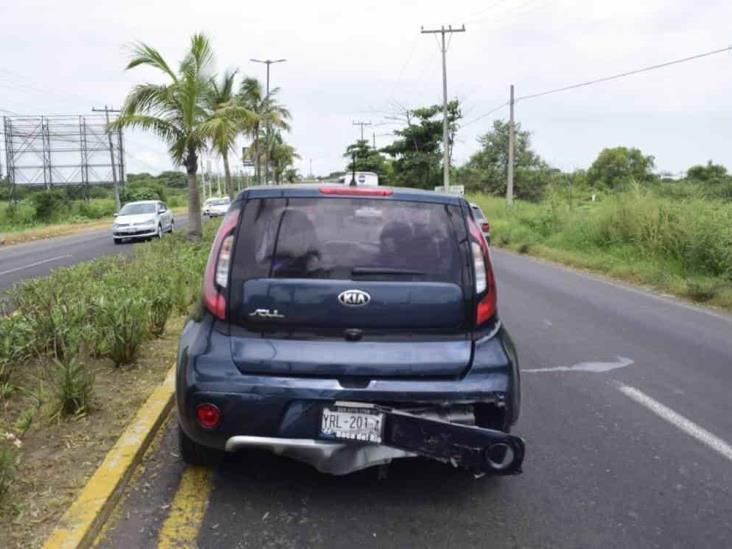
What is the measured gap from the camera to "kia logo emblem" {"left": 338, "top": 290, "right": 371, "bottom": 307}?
348cm

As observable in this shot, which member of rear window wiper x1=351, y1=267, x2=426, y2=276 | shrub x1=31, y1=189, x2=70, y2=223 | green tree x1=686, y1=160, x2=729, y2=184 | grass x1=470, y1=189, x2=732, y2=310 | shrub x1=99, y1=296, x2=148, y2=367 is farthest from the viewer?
green tree x1=686, y1=160, x2=729, y2=184

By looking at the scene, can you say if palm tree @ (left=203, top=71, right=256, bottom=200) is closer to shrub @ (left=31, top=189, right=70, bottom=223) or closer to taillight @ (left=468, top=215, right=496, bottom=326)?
taillight @ (left=468, top=215, right=496, bottom=326)

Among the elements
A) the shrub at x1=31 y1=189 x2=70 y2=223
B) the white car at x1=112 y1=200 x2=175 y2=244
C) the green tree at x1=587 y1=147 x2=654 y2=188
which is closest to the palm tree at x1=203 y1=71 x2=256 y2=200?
the white car at x1=112 y1=200 x2=175 y2=244

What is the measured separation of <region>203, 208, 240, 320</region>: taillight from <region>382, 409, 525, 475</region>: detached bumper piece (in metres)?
0.99

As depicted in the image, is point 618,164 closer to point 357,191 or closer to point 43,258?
point 43,258

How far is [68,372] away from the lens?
4523mm

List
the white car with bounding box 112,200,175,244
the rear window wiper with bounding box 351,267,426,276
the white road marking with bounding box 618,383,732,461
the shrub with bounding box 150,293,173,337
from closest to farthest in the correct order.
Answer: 1. the rear window wiper with bounding box 351,267,426,276
2. the white road marking with bounding box 618,383,732,461
3. the shrub with bounding box 150,293,173,337
4. the white car with bounding box 112,200,175,244

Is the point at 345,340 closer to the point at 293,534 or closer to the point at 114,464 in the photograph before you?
the point at 293,534

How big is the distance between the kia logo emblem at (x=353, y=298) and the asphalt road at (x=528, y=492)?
1.05 m

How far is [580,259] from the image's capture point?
1764 centimetres

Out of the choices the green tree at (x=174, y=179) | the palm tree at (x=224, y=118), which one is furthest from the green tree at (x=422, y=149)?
the green tree at (x=174, y=179)

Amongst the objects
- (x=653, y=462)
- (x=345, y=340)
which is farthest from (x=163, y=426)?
(x=653, y=462)

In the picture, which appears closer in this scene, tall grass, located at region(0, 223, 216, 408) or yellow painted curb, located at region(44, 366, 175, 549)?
yellow painted curb, located at region(44, 366, 175, 549)

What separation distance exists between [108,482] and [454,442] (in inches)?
70.2
